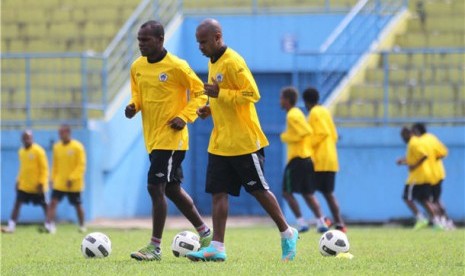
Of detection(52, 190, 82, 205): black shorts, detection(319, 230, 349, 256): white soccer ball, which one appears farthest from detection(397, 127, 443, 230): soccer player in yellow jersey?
detection(319, 230, 349, 256): white soccer ball

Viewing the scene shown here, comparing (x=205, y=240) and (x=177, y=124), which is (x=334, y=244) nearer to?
(x=205, y=240)

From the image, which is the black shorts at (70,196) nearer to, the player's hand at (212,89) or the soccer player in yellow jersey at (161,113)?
the soccer player in yellow jersey at (161,113)

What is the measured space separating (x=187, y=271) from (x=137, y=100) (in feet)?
7.89

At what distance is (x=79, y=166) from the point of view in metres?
19.5

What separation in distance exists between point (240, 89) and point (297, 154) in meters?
6.93

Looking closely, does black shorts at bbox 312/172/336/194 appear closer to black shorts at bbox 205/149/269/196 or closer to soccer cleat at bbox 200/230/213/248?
soccer cleat at bbox 200/230/213/248

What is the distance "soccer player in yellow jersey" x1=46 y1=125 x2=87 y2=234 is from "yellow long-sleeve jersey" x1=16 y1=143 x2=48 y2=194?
0.16 m

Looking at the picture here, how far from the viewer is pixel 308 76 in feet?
75.0

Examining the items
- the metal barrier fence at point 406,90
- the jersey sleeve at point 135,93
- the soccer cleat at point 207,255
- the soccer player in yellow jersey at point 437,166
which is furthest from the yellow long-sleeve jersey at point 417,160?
the soccer cleat at point 207,255

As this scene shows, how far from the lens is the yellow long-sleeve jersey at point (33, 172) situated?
19.5m

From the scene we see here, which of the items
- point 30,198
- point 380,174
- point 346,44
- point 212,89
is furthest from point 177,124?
point 346,44

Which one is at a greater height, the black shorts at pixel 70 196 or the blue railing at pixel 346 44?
the blue railing at pixel 346 44

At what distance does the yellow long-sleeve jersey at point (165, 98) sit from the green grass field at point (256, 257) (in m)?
1.16

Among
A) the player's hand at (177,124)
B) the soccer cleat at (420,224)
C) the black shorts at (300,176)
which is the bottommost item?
the soccer cleat at (420,224)
